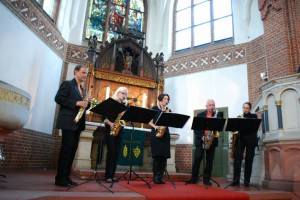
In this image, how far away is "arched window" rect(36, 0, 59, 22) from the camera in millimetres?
8925

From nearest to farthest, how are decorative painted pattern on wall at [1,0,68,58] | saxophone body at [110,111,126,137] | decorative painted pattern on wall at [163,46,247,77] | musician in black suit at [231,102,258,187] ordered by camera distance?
saxophone body at [110,111,126,137]
musician in black suit at [231,102,258,187]
decorative painted pattern on wall at [1,0,68,58]
decorative painted pattern on wall at [163,46,247,77]

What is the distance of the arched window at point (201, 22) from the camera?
10.8m

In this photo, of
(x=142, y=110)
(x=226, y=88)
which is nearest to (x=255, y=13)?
(x=226, y=88)

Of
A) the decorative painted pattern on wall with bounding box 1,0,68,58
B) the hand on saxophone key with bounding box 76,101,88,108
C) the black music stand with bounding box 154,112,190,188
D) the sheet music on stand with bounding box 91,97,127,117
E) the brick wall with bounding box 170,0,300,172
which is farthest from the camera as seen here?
the brick wall with bounding box 170,0,300,172

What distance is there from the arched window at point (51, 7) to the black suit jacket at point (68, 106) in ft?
19.3

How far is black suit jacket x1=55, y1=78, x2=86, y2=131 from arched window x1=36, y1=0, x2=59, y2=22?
5871mm

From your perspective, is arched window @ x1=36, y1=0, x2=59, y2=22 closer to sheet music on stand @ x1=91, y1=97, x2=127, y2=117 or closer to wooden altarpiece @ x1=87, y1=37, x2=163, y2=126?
wooden altarpiece @ x1=87, y1=37, x2=163, y2=126

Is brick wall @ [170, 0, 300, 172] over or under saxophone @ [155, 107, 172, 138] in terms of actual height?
over

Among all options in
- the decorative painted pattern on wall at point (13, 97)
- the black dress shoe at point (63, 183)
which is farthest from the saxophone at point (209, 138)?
the decorative painted pattern on wall at point (13, 97)

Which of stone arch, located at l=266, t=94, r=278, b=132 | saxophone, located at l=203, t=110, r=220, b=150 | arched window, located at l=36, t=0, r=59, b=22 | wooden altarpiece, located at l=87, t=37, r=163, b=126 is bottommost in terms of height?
saxophone, located at l=203, t=110, r=220, b=150

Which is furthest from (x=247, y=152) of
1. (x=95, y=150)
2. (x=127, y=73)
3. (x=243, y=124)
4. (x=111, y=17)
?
(x=111, y=17)

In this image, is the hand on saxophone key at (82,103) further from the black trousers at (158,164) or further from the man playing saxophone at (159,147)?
the black trousers at (158,164)

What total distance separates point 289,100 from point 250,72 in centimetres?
389

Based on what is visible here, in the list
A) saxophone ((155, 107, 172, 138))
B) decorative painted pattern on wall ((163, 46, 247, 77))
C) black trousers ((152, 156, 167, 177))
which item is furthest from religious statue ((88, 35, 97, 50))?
black trousers ((152, 156, 167, 177))
